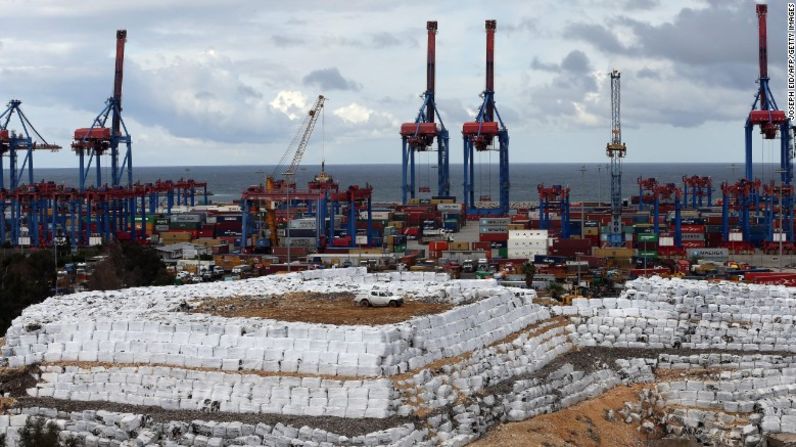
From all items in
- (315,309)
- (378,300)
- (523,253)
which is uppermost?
(378,300)

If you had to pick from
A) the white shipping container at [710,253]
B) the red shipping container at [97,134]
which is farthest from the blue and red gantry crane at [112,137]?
the white shipping container at [710,253]

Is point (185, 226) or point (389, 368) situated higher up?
point (389, 368)

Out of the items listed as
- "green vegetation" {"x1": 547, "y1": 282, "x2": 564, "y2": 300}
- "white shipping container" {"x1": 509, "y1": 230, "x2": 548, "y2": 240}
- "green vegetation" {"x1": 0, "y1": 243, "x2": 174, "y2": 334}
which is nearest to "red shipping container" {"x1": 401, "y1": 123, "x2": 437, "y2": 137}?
"white shipping container" {"x1": 509, "y1": 230, "x2": 548, "y2": 240}

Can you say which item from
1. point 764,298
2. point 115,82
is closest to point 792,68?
point 764,298

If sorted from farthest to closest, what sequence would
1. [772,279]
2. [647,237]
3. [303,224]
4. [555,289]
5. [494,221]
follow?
[494,221] → [303,224] → [647,237] → [772,279] → [555,289]

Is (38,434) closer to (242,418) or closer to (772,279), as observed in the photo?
(242,418)

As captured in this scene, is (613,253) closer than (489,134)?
Yes

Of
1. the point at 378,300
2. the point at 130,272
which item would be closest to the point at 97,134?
the point at 130,272

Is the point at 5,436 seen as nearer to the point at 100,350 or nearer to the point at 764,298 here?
Result: the point at 100,350
